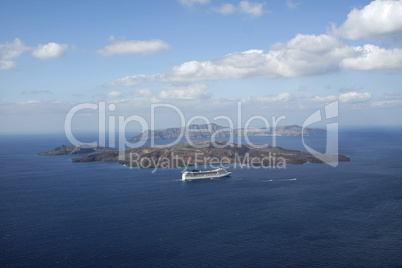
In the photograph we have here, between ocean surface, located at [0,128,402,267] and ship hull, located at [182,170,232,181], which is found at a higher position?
ship hull, located at [182,170,232,181]

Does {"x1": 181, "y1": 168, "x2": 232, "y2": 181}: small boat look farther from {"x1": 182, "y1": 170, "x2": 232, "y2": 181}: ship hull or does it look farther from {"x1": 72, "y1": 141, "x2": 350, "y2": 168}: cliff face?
{"x1": 72, "y1": 141, "x2": 350, "y2": 168}: cliff face

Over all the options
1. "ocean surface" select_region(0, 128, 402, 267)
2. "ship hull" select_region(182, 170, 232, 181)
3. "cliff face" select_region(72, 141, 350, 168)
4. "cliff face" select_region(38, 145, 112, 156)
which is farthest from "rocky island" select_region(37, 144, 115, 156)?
"ship hull" select_region(182, 170, 232, 181)

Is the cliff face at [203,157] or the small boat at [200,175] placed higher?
the cliff face at [203,157]

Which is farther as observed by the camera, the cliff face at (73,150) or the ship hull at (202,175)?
the cliff face at (73,150)

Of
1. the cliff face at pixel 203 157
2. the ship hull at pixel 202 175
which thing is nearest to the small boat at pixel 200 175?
the ship hull at pixel 202 175

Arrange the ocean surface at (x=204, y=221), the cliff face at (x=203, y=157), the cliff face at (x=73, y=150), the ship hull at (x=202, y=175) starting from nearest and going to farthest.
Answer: the ocean surface at (x=204, y=221) < the ship hull at (x=202, y=175) < the cliff face at (x=203, y=157) < the cliff face at (x=73, y=150)

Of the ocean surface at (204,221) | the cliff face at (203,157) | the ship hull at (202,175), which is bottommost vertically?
the ocean surface at (204,221)

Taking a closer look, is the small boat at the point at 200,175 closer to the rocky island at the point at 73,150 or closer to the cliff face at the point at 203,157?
the cliff face at the point at 203,157

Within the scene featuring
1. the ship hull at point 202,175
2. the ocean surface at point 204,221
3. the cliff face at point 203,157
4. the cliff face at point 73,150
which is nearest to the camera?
the ocean surface at point 204,221
